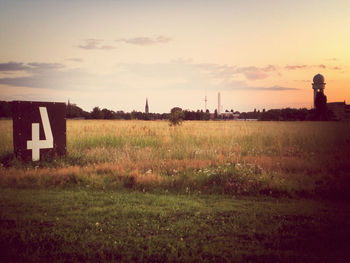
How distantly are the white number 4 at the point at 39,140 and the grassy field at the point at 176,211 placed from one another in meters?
0.66

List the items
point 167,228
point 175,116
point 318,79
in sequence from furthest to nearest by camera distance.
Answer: point 318,79, point 175,116, point 167,228

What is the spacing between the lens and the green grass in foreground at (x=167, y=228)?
13.9 feet

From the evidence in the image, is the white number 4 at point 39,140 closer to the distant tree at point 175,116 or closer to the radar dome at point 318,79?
the distant tree at point 175,116

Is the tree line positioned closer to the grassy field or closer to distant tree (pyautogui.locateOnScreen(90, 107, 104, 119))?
distant tree (pyautogui.locateOnScreen(90, 107, 104, 119))

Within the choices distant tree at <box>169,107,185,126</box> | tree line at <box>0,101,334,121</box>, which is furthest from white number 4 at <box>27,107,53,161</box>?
tree line at <box>0,101,334,121</box>

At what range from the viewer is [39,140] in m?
11.1

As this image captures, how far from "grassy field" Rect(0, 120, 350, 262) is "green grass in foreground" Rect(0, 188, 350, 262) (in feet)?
0.06

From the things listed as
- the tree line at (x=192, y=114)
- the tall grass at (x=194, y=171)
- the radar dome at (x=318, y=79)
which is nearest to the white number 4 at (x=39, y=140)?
the tall grass at (x=194, y=171)

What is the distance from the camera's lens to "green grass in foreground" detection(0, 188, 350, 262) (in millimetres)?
4223

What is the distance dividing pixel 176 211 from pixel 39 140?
7.32 meters

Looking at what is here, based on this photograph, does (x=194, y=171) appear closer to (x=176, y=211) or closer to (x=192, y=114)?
(x=176, y=211)

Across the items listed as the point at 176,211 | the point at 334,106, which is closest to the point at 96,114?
the point at 334,106

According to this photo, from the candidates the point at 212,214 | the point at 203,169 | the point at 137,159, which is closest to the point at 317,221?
the point at 212,214

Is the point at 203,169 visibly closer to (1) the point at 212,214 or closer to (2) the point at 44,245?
(1) the point at 212,214
